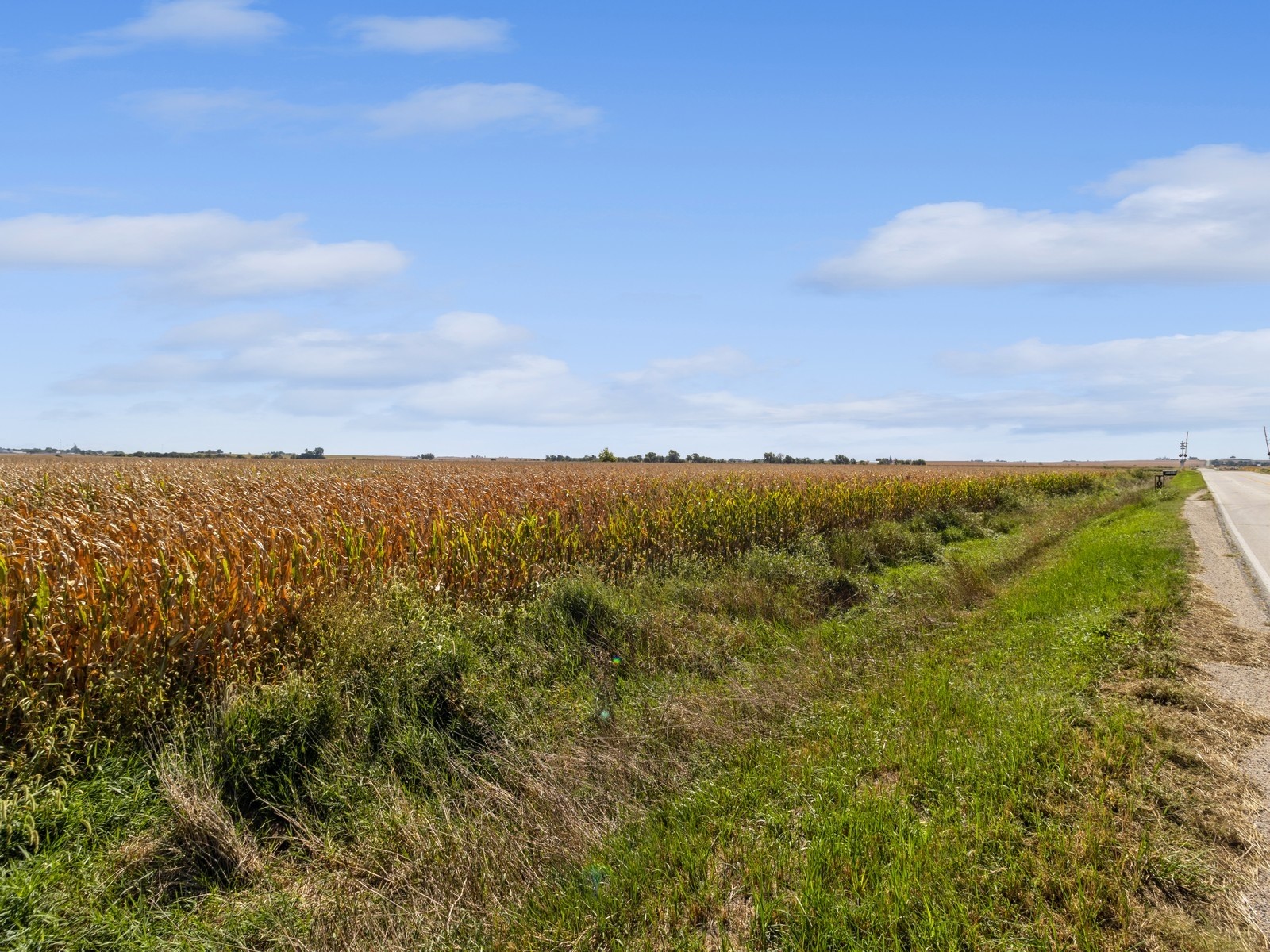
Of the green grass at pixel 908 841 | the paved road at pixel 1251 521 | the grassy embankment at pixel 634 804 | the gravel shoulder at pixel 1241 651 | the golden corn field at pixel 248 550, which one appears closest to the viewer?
the green grass at pixel 908 841

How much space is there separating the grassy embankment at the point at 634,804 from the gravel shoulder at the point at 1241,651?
38 cm

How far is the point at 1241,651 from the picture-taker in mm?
9148

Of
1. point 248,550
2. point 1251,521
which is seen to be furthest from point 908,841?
point 1251,521

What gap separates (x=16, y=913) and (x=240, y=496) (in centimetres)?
1082

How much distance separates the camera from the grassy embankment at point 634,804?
14.7ft

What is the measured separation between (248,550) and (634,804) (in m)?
5.85

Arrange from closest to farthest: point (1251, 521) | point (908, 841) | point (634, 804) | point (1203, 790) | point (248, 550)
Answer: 1. point (908, 841)
2. point (1203, 790)
3. point (634, 804)
4. point (248, 550)
5. point (1251, 521)

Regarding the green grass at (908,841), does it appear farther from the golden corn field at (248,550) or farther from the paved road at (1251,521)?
the paved road at (1251,521)

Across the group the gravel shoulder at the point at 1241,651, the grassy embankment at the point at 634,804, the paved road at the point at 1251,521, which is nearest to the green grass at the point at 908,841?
the grassy embankment at the point at 634,804

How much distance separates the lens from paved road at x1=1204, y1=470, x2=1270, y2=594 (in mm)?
15638

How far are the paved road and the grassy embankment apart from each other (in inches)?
327

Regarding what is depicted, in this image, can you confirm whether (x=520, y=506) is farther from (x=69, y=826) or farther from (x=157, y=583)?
(x=69, y=826)

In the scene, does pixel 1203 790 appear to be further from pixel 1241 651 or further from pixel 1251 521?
pixel 1251 521

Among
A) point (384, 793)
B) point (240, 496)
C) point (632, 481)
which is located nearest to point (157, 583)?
point (384, 793)
